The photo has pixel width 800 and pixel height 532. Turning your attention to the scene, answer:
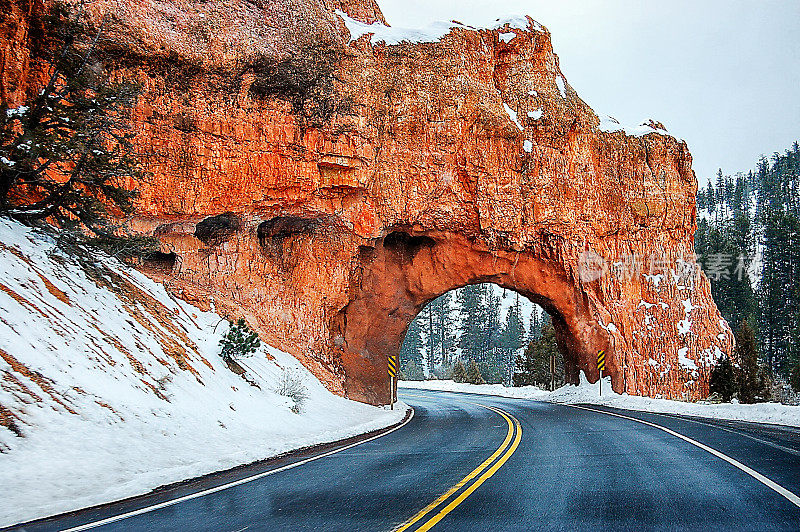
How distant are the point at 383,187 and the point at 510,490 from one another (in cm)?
1979

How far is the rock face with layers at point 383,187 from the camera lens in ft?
70.2

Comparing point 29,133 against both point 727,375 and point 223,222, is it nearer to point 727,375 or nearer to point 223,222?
point 223,222

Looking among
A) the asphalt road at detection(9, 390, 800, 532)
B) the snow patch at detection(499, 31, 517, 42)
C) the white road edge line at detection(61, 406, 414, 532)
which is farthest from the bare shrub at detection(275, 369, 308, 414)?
the snow patch at detection(499, 31, 517, 42)

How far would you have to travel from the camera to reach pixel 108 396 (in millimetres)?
10055

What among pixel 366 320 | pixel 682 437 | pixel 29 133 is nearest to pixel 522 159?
pixel 366 320

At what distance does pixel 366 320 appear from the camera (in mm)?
28859

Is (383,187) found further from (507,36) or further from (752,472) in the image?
(752,472)

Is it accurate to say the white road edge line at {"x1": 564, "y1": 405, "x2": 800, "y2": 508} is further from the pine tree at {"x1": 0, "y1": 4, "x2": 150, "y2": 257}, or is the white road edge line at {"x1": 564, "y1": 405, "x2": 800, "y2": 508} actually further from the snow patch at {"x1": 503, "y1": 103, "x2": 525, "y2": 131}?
the snow patch at {"x1": 503, "y1": 103, "x2": 525, "y2": 131}

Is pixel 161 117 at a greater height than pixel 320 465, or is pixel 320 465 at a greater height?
pixel 161 117

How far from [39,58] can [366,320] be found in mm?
16156

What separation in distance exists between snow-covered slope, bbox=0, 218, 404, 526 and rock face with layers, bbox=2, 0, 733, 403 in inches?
171

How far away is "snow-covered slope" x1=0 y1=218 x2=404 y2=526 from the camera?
24.5ft

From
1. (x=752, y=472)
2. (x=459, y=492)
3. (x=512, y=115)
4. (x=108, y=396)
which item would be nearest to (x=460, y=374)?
(x=512, y=115)

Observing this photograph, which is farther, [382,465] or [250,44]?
[250,44]
